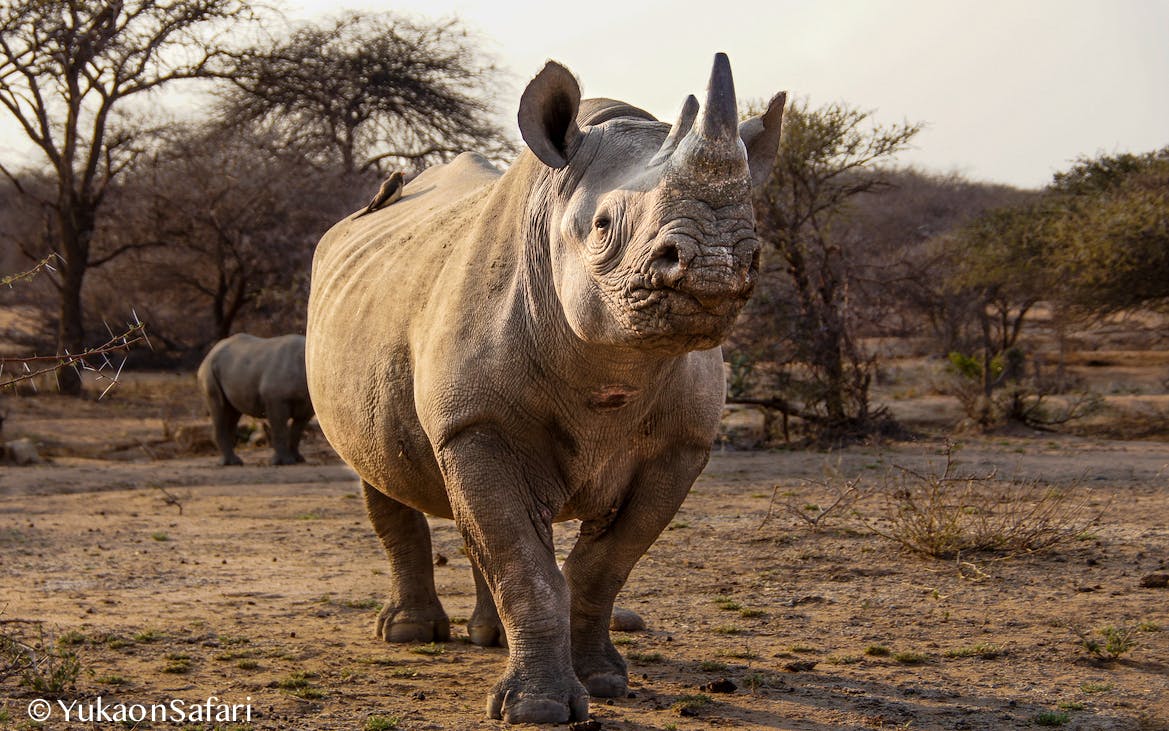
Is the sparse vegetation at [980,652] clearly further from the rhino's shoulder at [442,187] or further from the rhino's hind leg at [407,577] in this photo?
the rhino's shoulder at [442,187]

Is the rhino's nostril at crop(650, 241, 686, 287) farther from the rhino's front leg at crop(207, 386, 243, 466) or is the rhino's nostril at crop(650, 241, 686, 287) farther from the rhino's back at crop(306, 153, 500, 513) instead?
the rhino's front leg at crop(207, 386, 243, 466)

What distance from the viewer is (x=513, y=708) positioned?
4211 mm

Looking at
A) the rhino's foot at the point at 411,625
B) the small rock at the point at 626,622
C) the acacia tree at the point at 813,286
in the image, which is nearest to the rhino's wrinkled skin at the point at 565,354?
the rhino's foot at the point at 411,625

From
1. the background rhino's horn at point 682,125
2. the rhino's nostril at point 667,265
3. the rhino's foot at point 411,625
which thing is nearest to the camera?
the rhino's nostril at point 667,265

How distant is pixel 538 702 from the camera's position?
4.15 meters

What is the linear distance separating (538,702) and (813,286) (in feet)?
35.0

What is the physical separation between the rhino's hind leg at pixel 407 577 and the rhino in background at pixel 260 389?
8.60m

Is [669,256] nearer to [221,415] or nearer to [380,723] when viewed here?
[380,723]

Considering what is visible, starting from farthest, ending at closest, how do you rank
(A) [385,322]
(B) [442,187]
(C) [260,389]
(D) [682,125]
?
(C) [260,389] → (B) [442,187] → (A) [385,322] → (D) [682,125]

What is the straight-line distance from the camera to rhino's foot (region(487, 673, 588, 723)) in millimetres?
4152

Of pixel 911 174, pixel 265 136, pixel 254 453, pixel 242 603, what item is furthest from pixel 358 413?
pixel 911 174

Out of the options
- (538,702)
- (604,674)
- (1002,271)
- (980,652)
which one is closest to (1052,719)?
(980,652)

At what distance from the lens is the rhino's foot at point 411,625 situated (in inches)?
227

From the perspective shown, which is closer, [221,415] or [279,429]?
[279,429]
